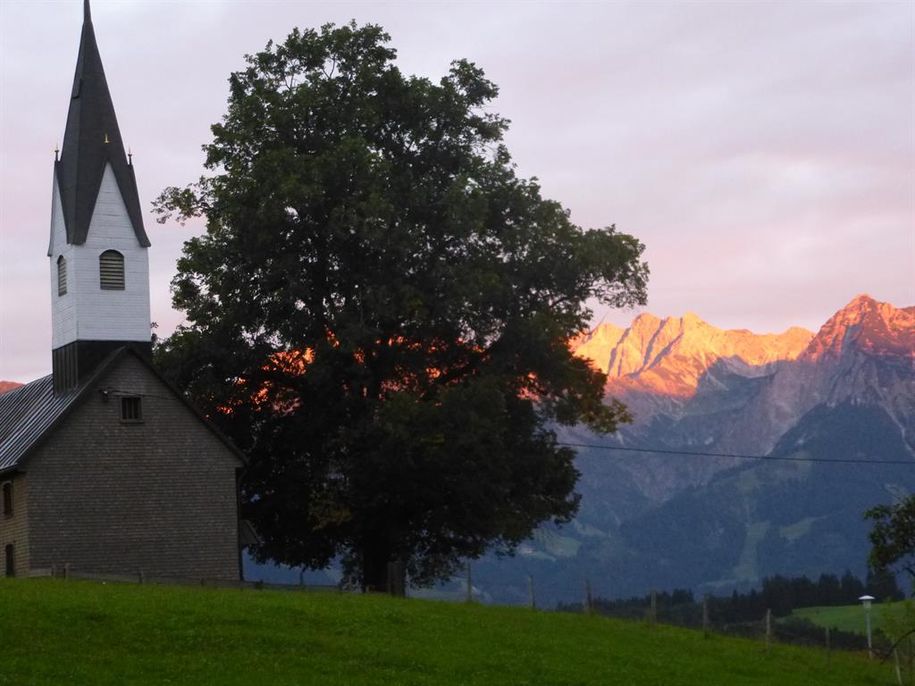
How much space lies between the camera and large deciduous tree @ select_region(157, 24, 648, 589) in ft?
215

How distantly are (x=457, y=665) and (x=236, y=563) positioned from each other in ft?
73.8

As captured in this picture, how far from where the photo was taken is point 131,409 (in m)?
60.5

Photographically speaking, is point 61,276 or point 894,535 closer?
point 894,535

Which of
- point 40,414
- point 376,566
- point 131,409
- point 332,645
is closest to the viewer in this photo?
point 332,645

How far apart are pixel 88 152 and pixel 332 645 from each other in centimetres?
2952

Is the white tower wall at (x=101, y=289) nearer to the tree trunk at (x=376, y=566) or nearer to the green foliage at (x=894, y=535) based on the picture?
the tree trunk at (x=376, y=566)

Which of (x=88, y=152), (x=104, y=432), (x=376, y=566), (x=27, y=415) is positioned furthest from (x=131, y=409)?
(x=376, y=566)

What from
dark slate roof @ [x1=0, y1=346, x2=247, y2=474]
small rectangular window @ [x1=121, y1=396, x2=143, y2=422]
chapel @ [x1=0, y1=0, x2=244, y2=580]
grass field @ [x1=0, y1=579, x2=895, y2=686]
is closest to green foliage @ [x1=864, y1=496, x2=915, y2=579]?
grass field @ [x1=0, y1=579, x2=895, y2=686]

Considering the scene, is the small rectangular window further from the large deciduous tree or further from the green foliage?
the green foliage

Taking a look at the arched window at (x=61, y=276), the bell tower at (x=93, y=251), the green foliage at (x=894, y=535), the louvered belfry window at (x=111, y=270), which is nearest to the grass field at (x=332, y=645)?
the green foliage at (x=894, y=535)

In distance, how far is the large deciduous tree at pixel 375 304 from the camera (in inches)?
2584

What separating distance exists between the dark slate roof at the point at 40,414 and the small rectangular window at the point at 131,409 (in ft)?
4.17

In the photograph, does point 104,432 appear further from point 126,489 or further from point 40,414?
point 40,414

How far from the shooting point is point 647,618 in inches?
2206
